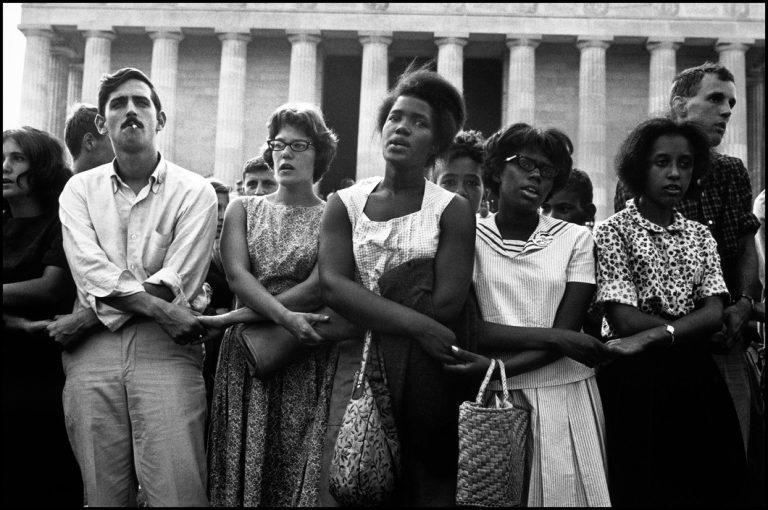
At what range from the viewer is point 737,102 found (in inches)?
1234

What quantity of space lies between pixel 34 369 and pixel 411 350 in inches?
103

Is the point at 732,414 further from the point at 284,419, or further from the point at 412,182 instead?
the point at 284,419

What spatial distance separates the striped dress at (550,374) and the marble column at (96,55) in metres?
32.4

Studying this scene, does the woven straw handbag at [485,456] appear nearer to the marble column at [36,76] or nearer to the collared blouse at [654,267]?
the collared blouse at [654,267]

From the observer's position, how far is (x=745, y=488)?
15.0 feet

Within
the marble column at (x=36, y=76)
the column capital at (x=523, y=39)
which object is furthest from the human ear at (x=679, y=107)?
the marble column at (x=36, y=76)

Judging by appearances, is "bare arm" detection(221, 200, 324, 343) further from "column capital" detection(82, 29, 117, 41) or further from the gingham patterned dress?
"column capital" detection(82, 29, 117, 41)

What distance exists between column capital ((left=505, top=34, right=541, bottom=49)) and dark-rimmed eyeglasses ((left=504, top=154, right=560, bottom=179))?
3045 cm

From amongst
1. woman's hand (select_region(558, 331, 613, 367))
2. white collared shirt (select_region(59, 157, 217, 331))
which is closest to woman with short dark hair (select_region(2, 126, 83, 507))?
white collared shirt (select_region(59, 157, 217, 331))

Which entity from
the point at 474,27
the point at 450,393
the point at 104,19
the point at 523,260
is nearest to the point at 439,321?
the point at 450,393

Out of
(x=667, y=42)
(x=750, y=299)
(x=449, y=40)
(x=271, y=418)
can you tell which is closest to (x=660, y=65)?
(x=667, y=42)

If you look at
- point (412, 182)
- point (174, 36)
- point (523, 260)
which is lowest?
point (523, 260)

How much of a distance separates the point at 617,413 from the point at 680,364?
49 cm

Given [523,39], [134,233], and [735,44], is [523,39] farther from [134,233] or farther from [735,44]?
[134,233]
